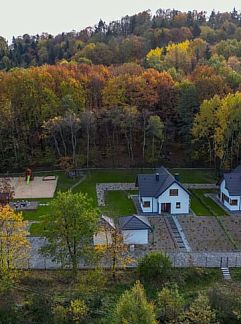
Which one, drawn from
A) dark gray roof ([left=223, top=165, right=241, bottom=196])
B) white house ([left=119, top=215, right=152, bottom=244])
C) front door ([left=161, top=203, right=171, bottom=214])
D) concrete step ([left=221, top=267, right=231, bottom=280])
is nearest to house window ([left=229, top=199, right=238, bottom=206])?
dark gray roof ([left=223, top=165, right=241, bottom=196])

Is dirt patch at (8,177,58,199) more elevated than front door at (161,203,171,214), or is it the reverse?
dirt patch at (8,177,58,199)

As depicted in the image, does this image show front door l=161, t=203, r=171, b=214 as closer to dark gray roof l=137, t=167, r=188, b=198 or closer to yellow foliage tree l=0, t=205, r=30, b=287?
dark gray roof l=137, t=167, r=188, b=198

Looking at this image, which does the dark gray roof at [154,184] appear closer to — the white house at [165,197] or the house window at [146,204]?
the white house at [165,197]

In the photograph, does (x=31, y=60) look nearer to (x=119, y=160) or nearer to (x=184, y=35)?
(x=184, y=35)

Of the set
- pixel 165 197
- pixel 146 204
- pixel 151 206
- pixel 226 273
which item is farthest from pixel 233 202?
pixel 226 273

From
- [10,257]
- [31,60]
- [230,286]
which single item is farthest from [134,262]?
[31,60]

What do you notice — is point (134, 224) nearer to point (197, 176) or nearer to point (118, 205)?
point (118, 205)

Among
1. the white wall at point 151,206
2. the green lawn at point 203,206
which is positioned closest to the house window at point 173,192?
the white wall at point 151,206
